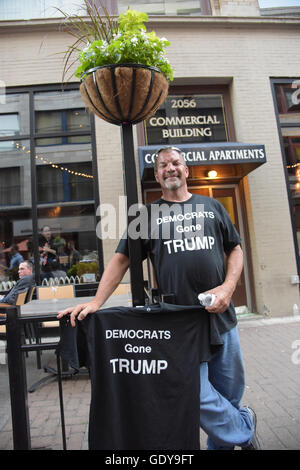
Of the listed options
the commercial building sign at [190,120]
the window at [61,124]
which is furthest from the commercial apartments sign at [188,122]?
the window at [61,124]

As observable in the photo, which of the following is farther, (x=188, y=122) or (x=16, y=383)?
(x=188, y=122)

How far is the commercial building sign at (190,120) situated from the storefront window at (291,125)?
1.31m

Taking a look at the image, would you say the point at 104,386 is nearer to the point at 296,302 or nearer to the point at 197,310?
the point at 197,310

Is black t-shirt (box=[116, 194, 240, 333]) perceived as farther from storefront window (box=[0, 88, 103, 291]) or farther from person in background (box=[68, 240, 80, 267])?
person in background (box=[68, 240, 80, 267])

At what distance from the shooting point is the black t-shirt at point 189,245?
1.96 m

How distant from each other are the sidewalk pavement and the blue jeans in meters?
0.63

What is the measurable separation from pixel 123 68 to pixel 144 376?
1842mm

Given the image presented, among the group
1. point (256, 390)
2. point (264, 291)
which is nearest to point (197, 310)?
point (256, 390)

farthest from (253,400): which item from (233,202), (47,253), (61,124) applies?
(61,124)

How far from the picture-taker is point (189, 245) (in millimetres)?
1990

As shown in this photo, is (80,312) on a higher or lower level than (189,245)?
lower

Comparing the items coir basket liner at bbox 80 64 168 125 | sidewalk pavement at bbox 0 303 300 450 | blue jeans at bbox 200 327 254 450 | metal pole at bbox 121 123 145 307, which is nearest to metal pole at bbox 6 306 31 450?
metal pole at bbox 121 123 145 307

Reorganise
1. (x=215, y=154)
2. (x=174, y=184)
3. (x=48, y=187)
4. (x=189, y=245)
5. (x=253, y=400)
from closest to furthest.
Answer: (x=189, y=245) → (x=174, y=184) → (x=253, y=400) → (x=215, y=154) → (x=48, y=187)

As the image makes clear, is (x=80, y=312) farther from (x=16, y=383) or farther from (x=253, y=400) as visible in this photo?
(x=253, y=400)
